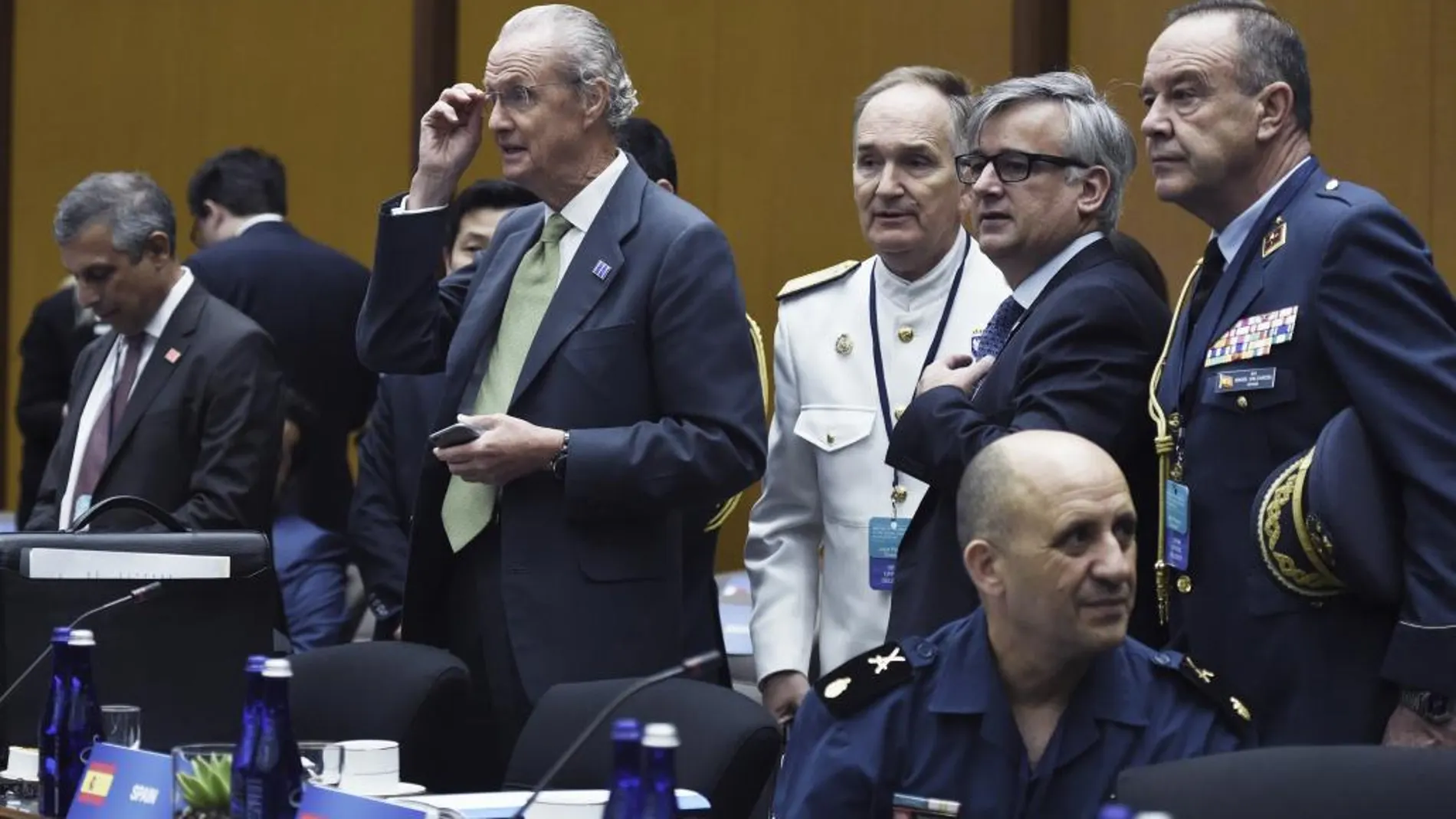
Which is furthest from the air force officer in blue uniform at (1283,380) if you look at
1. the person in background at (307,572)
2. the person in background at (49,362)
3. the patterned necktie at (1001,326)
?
the person in background at (49,362)

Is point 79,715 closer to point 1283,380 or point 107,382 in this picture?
point 1283,380

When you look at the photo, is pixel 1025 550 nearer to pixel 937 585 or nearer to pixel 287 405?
pixel 937 585

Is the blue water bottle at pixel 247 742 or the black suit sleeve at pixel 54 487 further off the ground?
the black suit sleeve at pixel 54 487

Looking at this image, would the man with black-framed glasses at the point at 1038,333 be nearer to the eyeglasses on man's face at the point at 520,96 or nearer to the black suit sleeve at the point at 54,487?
the eyeglasses on man's face at the point at 520,96

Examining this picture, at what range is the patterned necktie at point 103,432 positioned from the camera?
15.0 ft

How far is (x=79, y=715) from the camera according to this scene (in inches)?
112

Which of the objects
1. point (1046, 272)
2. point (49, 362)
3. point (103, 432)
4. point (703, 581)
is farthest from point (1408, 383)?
point (49, 362)

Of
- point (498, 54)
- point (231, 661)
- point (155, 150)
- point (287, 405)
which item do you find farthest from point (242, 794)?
point (155, 150)

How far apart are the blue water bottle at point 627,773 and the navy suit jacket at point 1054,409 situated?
92cm

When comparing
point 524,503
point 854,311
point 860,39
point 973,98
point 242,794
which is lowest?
point 242,794

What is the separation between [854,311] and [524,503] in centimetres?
62

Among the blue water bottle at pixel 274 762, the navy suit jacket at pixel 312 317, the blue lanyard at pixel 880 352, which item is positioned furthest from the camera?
the navy suit jacket at pixel 312 317

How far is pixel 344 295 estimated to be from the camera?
5.67m

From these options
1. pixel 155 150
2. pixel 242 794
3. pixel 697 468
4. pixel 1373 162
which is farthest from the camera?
pixel 155 150
